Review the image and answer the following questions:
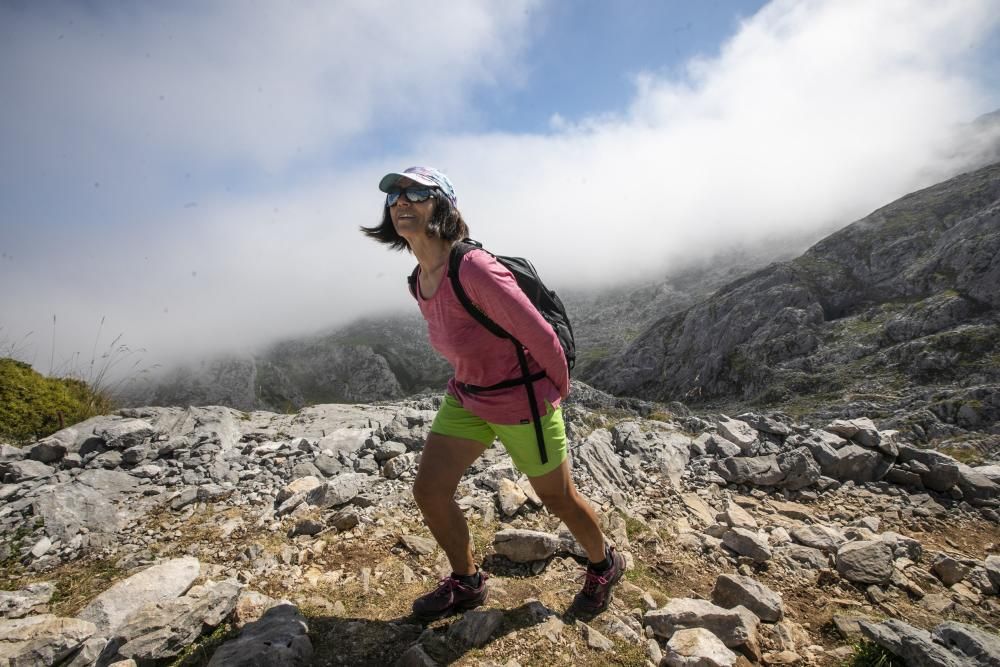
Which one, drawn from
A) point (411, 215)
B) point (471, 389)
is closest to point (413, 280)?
point (411, 215)

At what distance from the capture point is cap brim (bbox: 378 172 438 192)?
3887mm

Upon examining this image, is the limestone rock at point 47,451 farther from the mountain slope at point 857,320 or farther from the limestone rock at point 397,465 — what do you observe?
the mountain slope at point 857,320

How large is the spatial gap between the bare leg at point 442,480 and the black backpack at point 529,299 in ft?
1.94

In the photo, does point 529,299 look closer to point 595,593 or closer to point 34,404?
point 595,593

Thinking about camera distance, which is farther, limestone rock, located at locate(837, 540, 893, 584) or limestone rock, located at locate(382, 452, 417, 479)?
limestone rock, located at locate(382, 452, 417, 479)

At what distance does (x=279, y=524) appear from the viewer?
6453mm

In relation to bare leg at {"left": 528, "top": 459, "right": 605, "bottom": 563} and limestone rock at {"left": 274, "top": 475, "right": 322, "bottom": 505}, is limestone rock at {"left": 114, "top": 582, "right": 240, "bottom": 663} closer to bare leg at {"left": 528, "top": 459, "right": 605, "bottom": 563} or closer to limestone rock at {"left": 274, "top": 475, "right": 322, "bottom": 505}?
limestone rock at {"left": 274, "top": 475, "right": 322, "bottom": 505}

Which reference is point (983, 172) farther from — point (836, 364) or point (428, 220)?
point (428, 220)

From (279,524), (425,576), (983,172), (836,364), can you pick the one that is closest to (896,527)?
(425,576)

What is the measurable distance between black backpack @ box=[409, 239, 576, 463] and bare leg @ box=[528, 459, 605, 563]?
0.25 meters

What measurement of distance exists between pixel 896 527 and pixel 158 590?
10.4 metres

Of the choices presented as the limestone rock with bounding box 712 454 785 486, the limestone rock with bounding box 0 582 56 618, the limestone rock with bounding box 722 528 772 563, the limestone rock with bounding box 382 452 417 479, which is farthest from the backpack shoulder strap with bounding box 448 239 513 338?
the limestone rock with bounding box 712 454 785 486

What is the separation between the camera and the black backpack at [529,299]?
11.8 ft

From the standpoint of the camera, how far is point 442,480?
164 inches
